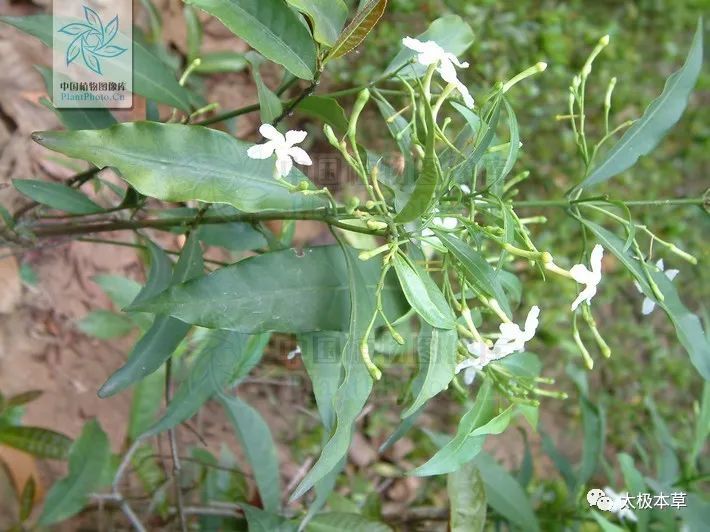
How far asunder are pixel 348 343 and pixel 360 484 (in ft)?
3.65

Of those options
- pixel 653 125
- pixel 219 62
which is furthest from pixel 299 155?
pixel 219 62

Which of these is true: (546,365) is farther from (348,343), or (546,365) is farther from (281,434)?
(348,343)

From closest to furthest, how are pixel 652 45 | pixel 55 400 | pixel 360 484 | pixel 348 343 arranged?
pixel 348 343 < pixel 55 400 < pixel 360 484 < pixel 652 45

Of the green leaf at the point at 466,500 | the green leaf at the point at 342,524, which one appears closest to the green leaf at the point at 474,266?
the green leaf at the point at 466,500

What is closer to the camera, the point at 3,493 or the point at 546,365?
the point at 3,493

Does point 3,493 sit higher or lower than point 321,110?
lower

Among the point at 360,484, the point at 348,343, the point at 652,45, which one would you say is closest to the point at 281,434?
the point at 360,484

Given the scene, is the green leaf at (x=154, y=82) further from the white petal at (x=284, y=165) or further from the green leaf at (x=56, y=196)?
the white petal at (x=284, y=165)

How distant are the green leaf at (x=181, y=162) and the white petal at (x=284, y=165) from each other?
3 centimetres

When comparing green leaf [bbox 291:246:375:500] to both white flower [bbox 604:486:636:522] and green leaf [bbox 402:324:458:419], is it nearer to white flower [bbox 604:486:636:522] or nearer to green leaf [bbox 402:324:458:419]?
green leaf [bbox 402:324:458:419]

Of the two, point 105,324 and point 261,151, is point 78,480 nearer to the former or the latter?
point 105,324

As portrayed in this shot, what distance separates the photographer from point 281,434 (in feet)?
5.68

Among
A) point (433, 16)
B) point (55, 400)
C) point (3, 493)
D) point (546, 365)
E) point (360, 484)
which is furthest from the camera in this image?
point (546, 365)

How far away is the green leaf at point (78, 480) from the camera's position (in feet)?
3.42
